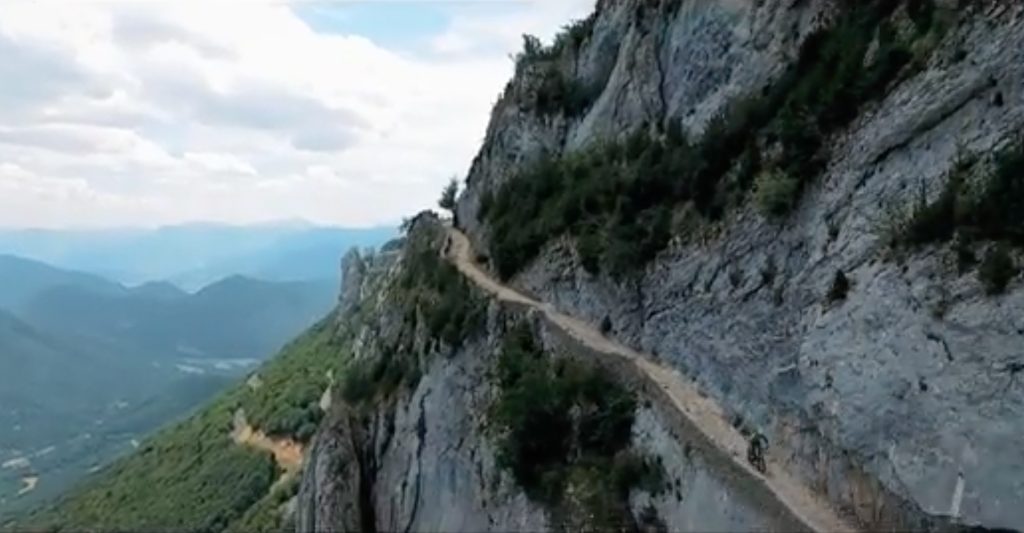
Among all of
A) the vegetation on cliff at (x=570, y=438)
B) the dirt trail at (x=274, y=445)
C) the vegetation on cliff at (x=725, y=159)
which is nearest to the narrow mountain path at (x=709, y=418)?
the vegetation on cliff at (x=570, y=438)

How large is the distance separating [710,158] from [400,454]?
499 inches

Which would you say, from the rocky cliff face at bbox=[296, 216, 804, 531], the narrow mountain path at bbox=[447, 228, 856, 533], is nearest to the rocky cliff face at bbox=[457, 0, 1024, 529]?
the narrow mountain path at bbox=[447, 228, 856, 533]

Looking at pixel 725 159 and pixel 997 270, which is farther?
pixel 725 159

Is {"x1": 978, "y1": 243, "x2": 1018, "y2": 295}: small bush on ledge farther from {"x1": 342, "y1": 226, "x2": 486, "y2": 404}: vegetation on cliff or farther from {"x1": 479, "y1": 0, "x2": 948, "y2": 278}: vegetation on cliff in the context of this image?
{"x1": 342, "y1": 226, "x2": 486, "y2": 404}: vegetation on cliff

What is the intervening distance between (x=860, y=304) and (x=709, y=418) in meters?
4.08

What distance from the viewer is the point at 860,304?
17469 millimetres

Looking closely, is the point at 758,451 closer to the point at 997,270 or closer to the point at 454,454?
the point at 997,270

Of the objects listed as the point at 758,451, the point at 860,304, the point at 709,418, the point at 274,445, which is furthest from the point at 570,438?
the point at 274,445

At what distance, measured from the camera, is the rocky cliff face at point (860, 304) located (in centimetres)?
1480

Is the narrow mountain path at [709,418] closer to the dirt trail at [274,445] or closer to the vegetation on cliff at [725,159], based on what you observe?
the vegetation on cliff at [725,159]

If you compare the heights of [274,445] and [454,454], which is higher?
[454,454]

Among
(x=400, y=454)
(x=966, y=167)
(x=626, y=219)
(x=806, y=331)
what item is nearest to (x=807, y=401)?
(x=806, y=331)

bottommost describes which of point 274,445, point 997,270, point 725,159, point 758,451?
point 274,445

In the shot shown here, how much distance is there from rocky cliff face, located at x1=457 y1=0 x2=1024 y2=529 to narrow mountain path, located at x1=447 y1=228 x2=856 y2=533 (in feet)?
0.90
